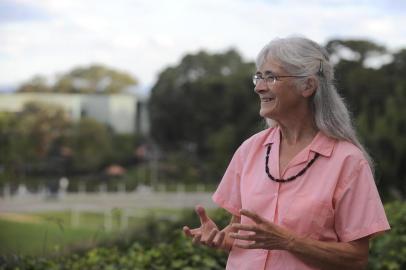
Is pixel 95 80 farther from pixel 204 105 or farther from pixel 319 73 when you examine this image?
pixel 319 73

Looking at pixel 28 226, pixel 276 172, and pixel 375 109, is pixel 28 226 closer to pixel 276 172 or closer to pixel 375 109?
pixel 375 109

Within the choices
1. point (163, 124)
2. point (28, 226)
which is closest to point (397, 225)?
point (28, 226)

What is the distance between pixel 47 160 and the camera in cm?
5481

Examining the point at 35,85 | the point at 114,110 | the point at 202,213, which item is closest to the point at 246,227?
the point at 202,213

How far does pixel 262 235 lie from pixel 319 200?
25cm

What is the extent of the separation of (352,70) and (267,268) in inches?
1423

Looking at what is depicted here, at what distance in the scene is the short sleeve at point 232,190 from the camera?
8.45 ft

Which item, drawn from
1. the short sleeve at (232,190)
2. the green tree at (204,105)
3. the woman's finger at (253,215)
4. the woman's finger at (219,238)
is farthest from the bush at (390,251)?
the green tree at (204,105)

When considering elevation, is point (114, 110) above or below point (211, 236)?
below

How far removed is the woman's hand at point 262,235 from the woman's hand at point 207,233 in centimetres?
13

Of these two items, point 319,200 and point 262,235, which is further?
point 319,200

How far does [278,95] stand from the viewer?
7.85ft

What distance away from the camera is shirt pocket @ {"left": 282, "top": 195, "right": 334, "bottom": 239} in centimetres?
229

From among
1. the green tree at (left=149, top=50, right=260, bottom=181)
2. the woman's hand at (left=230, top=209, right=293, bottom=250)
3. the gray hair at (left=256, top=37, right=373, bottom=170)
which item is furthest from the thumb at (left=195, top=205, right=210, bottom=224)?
the green tree at (left=149, top=50, right=260, bottom=181)
